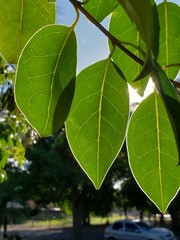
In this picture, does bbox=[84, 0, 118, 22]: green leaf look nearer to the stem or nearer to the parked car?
the stem

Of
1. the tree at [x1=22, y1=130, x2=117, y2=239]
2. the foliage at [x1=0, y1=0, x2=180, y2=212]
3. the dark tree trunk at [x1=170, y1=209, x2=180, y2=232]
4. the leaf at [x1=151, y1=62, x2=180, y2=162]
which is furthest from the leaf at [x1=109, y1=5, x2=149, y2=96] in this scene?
the dark tree trunk at [x1=170, y1=209, x2=180, y2=232]

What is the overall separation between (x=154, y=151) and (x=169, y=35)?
0.13 m

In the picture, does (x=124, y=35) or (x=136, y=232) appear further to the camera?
(x=136, y=232)

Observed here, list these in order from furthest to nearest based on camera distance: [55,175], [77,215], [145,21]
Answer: [77,215] < [55,175] < [145,21]

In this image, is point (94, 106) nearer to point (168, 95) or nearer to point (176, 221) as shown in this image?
point (168, 95)

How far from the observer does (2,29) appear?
45 cm

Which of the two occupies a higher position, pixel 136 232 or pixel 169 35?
pixel 169 35

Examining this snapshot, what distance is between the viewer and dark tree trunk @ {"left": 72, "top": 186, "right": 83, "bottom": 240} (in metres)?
14.3

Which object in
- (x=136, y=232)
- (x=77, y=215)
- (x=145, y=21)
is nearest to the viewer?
(x=145, y=21)

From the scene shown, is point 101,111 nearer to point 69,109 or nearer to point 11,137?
point 69,109

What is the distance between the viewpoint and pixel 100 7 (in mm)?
463

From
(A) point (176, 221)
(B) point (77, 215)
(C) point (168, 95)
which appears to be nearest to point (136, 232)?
(B) point (77, 215)

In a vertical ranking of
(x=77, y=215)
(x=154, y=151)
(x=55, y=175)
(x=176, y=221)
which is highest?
(x=55, y=175)

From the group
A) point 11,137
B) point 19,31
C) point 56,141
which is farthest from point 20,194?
point 19,31
